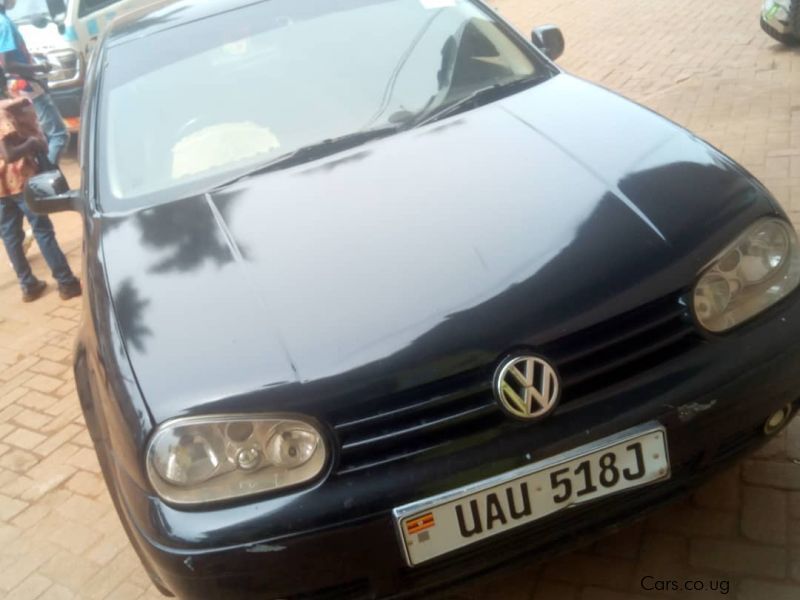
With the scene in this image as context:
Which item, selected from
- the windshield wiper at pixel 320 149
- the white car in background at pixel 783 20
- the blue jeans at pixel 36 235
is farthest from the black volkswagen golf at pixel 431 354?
the white car in background at pixel 783 20

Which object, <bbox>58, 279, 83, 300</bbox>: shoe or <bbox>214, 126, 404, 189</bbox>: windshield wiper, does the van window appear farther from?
<bbox>214, 126, 404, 189</bbox>: windshield wiper

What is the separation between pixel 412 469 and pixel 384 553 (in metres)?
0.19

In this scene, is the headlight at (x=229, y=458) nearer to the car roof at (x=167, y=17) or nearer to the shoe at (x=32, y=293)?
the car roof at (x=167, y=17)

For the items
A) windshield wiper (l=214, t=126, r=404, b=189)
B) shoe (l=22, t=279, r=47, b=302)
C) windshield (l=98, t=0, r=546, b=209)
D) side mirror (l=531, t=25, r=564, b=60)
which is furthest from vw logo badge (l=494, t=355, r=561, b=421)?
shoe (l=22, t=279, r=47, b=302)

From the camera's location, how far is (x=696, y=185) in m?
2.17

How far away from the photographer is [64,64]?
330 inches

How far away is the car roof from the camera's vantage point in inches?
131

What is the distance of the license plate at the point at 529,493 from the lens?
1754 mm

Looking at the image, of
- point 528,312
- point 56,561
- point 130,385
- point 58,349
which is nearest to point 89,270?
point 130,385

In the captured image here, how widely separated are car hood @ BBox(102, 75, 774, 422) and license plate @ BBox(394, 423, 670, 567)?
26 centimetres

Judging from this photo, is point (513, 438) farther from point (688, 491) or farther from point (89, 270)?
point (89, 270)

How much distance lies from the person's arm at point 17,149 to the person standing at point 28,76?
0.62 metres

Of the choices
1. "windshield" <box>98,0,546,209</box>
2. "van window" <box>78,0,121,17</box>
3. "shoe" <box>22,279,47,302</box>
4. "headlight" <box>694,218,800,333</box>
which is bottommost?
"shoe" <box>22,279,47,302</box>

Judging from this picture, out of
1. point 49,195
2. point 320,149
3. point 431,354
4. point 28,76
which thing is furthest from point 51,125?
point 431,354
